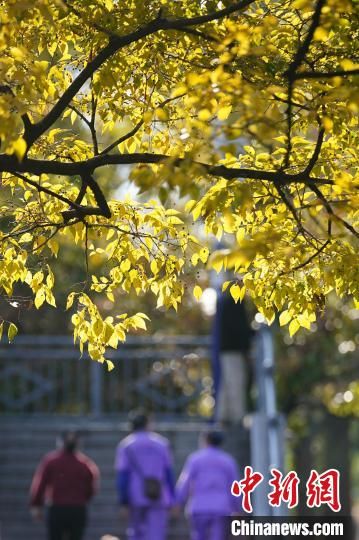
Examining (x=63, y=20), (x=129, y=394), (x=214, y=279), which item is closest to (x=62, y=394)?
(x=129, y=394)

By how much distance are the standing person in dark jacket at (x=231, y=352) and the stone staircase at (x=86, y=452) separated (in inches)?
16.0

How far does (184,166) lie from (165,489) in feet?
28.1

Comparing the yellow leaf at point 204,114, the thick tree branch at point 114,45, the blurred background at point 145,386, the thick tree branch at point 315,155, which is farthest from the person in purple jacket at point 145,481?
the yellow leaf at point 204,114

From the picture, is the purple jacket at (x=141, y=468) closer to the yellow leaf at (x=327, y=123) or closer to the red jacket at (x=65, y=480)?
the red jacket at (x=65, y=480)

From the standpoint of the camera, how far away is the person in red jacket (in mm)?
13344

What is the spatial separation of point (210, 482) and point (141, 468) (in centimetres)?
76

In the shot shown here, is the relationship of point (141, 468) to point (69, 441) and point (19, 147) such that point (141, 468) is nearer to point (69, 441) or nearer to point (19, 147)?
point (69, 441)

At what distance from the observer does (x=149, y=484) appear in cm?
1310

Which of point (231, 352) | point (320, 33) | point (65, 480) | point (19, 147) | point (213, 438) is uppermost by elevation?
point (231, 352)

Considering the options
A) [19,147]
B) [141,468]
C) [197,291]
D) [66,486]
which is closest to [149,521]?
[141,468]

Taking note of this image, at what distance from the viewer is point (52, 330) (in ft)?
73.5

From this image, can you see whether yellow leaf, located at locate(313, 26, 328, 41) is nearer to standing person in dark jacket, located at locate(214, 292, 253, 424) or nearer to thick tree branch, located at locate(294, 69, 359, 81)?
thick tree branch, located at locate(294, 69, 359, 81)

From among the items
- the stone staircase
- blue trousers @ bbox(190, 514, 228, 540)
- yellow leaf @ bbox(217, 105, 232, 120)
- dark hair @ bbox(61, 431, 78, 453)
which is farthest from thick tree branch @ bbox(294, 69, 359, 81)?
the stone staircase

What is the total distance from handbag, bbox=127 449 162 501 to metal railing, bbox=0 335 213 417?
165 inches
